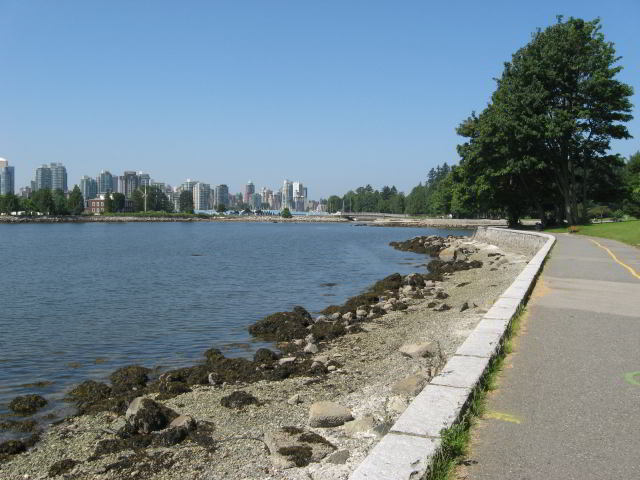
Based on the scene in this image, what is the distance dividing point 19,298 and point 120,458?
2006 cm

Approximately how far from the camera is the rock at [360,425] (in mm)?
6508

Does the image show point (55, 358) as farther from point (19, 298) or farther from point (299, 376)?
point (19, 298)

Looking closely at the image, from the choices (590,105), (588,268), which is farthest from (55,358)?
(590,105)

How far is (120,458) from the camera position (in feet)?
23.1

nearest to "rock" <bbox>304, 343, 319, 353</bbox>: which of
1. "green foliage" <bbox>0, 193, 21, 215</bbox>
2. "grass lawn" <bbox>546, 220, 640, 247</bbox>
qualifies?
"grass lawn" <bbox>546, 220, 640, 247</bbox>

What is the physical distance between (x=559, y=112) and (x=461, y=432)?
4740cm

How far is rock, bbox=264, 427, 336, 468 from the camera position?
19.3 ft

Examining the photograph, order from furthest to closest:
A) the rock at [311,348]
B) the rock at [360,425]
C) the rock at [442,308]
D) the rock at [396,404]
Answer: the rock at [442,308]
the rock at [311,348]
the rock at [396,404]
the rock at [360,425]

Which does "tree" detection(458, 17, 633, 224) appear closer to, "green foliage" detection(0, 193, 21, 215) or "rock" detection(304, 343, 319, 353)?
"rock" detection(304, 343, 319, 353)

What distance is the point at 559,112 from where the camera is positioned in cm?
4659

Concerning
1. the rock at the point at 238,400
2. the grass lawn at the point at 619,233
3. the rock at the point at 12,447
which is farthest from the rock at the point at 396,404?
the grass lawn at the point at 619,233

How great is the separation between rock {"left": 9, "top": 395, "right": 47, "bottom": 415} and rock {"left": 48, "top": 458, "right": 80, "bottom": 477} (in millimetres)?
3020

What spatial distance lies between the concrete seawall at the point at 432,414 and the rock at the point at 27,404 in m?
7.25

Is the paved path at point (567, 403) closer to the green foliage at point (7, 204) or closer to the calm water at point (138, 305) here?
the calm water at point (138, 305)
